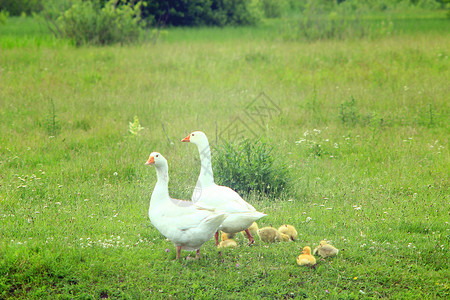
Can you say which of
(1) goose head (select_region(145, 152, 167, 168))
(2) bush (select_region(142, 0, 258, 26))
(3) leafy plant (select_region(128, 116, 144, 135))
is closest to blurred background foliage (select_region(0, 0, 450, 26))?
(2) bush (select_region(142, 0, 258, 26))

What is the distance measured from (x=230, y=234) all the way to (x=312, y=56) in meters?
12.4

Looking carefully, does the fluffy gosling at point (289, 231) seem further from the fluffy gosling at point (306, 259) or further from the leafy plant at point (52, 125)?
the leafy plant at point (52, 125)

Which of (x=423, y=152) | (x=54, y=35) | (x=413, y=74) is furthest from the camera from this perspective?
(x=54, y=35)

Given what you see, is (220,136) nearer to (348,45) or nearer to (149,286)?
(149,286)

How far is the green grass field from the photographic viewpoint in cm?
501

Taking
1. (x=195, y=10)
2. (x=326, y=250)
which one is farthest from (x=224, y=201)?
(x=195, y=10)

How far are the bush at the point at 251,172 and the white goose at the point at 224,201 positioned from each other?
1.40 m

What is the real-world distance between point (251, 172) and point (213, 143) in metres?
2.19

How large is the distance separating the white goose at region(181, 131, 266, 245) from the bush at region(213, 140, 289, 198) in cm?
140

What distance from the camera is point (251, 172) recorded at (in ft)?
23.9

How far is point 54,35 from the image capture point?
21.0m

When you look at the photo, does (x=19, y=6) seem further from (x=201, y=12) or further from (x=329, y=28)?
(x=329, y=28)

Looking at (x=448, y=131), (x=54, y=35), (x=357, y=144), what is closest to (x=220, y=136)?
(x=357, y=144)

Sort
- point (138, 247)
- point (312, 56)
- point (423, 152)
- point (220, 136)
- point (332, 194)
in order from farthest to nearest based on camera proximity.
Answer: point (312, 56) → point (220, 136) → point (423, 152) → point (332, 194) → point (138, 247)
